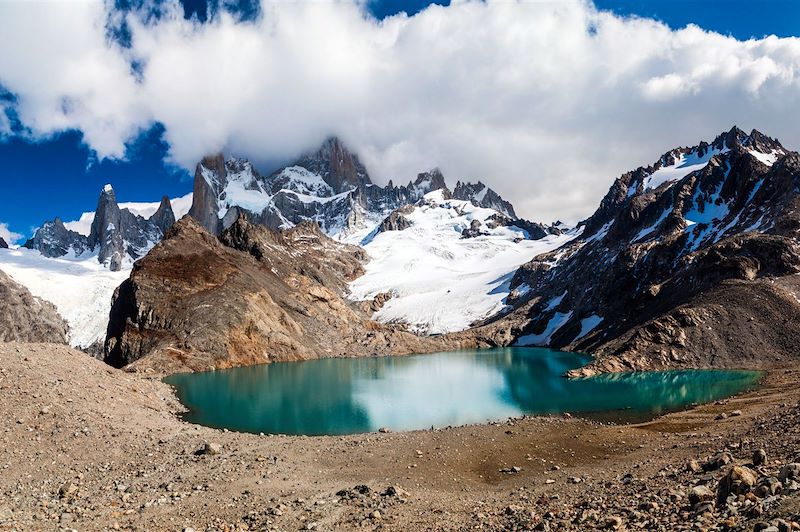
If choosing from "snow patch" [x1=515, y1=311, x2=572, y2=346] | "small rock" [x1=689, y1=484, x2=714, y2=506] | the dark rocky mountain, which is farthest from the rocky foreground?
"snow patch" [x1=515, y1=311, x2=572, y2=346]

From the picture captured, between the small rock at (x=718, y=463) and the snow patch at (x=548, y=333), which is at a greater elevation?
the snow patch at (x=548, y=333)

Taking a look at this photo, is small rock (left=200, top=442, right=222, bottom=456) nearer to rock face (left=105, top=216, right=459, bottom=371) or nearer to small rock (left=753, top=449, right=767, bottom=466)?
small rock (left=753, top=449, right=767, bottom=466)

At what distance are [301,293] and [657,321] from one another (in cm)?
8415

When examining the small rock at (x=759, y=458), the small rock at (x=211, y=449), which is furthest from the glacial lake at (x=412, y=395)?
the small rock at (x=759, y=458)

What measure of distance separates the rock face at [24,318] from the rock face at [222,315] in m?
27.3

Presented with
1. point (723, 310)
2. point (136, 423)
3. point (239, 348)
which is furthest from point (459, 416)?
point (239, 348)

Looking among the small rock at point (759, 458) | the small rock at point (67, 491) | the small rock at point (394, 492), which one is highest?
the small rock at point (759, 458)

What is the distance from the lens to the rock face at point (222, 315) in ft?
296

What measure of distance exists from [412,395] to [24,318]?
112 meters

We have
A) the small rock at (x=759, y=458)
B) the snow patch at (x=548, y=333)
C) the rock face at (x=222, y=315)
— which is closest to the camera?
the small rock at (x=759, y=458)

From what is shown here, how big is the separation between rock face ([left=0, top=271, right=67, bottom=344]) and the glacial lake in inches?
2552

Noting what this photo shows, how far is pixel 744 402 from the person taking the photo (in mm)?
40562

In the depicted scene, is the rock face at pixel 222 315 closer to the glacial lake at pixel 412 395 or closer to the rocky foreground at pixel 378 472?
the glacial lake at pixel 412 395

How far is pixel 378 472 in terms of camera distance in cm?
2362
